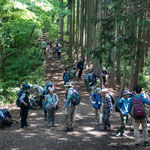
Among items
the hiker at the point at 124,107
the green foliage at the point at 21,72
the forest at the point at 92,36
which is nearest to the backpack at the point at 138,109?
the hiker at the point at 124,107

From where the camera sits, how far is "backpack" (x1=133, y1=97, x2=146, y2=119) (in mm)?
6203

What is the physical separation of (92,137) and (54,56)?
21.2 metres

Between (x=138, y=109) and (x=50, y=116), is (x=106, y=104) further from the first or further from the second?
(x=50, y=116)

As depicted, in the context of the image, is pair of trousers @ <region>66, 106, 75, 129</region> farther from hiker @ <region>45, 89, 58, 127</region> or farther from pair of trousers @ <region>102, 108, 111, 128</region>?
pair of trousers @ <region>102, 108, 111, 128</region>

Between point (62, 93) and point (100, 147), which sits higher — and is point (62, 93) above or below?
above

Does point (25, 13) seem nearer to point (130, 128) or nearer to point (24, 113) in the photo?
point (24, 113)

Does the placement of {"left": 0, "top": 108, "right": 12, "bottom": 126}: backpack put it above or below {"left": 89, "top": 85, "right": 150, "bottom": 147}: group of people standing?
below

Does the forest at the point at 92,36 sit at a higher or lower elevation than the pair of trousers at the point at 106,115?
higher

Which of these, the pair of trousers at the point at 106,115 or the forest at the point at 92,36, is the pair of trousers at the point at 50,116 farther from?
the forest at the point at 92,36

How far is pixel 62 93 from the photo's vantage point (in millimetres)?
16156

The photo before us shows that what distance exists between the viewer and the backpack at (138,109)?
620 centimetres

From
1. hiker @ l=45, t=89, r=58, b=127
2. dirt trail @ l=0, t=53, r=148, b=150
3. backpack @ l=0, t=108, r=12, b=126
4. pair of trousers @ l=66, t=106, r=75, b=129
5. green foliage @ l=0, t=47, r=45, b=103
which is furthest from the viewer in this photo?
green foliage @ l=0, t=47, r=45, b=103

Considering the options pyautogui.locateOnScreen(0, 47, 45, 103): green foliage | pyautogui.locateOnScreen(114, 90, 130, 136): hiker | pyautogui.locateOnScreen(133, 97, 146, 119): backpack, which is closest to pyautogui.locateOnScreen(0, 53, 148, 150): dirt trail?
pyautogui.locateOnScreen(114, 90, 130, 136): hiker

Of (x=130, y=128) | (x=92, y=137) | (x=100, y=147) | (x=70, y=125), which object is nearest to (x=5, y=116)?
(x=70, y=125)
